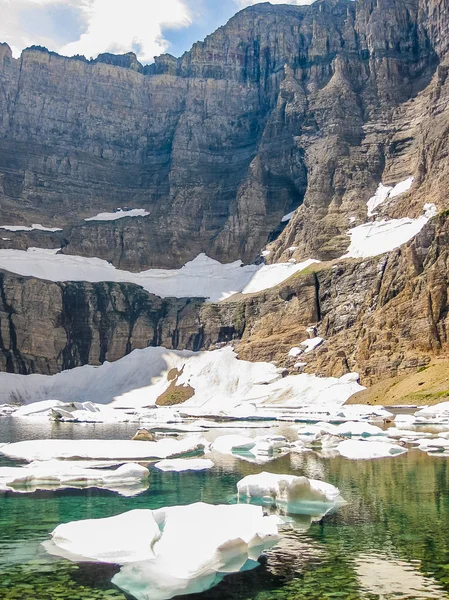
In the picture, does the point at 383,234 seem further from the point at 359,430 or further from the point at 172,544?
the point at 172,544

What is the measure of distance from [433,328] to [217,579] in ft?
374

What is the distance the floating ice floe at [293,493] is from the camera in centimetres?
2903

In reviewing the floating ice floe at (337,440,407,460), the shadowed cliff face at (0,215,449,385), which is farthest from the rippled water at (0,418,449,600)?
the shadowed cliff face at (0,215,449,385)

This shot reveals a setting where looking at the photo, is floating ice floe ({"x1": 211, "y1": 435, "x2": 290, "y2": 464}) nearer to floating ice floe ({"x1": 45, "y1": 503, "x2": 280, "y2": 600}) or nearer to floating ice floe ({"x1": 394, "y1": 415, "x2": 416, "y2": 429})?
floating ice floe ({"x1": 394, "y1": 415, "x2": 416, "y2": 429})

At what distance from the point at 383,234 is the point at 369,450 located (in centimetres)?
13711

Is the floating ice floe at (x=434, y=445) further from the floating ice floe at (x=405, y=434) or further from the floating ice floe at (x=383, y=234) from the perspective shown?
the floating ice floe at (x=383, y=234)

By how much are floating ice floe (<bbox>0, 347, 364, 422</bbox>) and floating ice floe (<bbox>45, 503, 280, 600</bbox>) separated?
8339 centimetres

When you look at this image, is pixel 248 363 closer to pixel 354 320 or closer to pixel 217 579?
pixel 354 320

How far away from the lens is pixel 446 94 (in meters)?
198

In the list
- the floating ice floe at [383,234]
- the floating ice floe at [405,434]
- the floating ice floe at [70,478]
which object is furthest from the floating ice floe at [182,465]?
the floating ice floe at [383,234]

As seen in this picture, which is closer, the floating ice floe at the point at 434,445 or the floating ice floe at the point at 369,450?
the floating ice floe at the point at 369,450

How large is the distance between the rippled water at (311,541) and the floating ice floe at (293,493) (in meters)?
0.88

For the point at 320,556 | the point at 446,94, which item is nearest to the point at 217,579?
the point at 320,556

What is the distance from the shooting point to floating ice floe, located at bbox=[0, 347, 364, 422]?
128625mm
